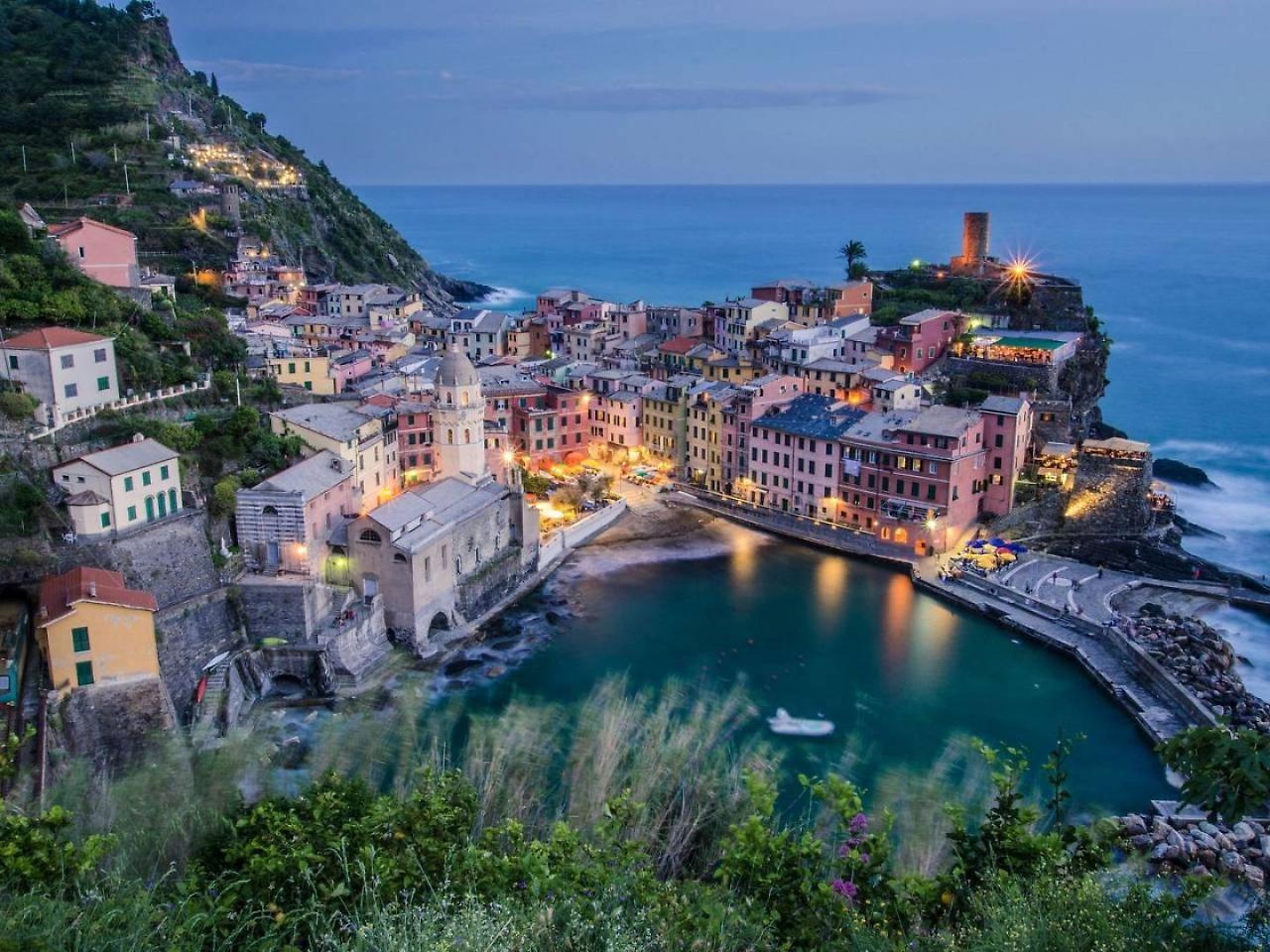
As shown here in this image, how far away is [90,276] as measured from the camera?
30.5 m

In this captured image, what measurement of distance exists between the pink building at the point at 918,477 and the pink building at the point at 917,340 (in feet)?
25.8

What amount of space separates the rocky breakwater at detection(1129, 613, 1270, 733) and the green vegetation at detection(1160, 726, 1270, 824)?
585 inches

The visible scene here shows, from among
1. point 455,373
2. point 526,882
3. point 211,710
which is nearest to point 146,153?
point 455,373

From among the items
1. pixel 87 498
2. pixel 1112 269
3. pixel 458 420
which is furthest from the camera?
pixel 1112 269

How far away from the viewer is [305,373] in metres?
32.8

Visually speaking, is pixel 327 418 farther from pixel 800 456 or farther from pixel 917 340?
pixel 917 340

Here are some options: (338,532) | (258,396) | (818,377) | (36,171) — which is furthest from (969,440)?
(36,171)

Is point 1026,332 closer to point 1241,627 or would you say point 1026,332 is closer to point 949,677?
point 1241,627

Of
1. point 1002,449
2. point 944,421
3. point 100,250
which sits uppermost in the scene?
point 100,250

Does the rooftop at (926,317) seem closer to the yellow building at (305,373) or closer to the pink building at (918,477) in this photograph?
the pink building at (918,477)

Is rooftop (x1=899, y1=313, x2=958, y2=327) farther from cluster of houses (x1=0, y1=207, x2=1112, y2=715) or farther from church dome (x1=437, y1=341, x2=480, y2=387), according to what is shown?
church dome (x1=437, y1=341, x2=480, y2=387)

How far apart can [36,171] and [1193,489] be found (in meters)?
54.1

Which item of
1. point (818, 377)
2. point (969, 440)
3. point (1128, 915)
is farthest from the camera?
point (818, 377)

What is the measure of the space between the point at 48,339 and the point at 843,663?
2046 centimetres
